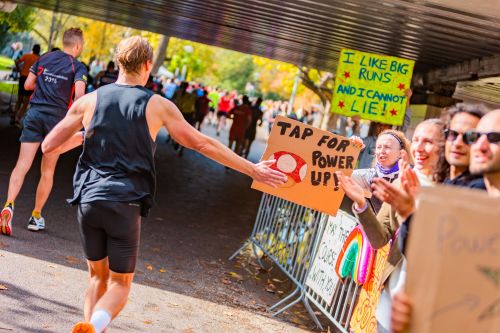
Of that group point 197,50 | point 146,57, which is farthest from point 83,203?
point 197,50

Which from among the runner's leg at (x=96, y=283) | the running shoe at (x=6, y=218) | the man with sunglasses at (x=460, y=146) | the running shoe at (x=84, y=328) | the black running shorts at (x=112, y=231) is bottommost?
the running shoe at (x=6, y=218)

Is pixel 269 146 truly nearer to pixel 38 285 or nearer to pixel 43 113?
pixel 38 285

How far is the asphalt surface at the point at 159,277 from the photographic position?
6.73m

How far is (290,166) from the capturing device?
6484mm

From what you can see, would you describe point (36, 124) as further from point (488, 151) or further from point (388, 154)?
point (488, 151)

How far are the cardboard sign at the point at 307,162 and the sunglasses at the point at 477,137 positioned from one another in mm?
2829

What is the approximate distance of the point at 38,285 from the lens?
719 centimetres

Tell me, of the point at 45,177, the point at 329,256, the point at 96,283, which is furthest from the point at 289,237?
the point at 96,283

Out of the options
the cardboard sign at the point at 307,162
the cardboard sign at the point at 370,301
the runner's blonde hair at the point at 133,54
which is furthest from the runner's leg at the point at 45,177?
the runner's blonde hair at the point at 133,54

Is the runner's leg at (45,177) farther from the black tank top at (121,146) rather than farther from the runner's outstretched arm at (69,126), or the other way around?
the black tank top at (121,146)

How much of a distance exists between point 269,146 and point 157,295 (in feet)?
7.08

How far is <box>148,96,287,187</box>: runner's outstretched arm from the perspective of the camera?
4.88 meters

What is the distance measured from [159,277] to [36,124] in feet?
6.65

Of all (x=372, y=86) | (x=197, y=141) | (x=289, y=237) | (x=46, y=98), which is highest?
(x=372, y=86)
